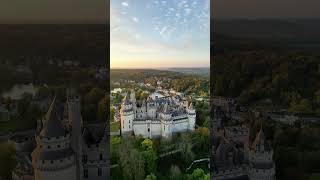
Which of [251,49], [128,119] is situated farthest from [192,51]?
[128,119]

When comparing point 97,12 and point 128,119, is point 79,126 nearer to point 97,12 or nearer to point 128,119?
point 128,119

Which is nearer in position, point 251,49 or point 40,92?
point 40,92

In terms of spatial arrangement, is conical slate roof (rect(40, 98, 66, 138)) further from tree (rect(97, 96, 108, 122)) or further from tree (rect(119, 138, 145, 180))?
tree (rect(119, 138, 145, 180))

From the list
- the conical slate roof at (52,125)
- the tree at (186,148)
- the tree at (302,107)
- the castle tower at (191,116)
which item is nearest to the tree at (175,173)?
the tree at (186,148)

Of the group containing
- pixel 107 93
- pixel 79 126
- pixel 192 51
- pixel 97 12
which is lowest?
pixel 79 126

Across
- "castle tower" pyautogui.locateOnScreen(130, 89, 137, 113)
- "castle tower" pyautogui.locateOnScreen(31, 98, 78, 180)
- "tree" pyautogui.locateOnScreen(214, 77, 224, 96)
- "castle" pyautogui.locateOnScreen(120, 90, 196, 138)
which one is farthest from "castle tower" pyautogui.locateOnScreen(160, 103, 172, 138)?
"castle tower" pyautogui.locateOnScreen(31, 98, 78, 180)

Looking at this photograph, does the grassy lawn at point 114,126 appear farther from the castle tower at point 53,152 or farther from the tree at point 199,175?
the tree at point 199,175
